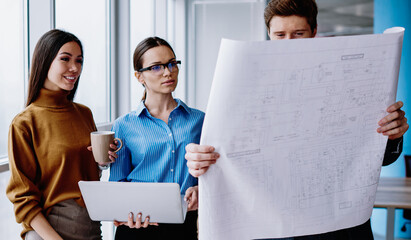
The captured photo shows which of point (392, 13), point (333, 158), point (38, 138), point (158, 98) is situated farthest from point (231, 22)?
point (333, 158)

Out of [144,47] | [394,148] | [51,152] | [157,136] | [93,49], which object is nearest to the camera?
[394,148]

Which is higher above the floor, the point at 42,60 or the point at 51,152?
the point at 42,60

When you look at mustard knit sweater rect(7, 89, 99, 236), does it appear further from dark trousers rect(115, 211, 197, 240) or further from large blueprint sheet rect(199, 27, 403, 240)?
large blueprint sheet rect(199, 27, 403, 240)

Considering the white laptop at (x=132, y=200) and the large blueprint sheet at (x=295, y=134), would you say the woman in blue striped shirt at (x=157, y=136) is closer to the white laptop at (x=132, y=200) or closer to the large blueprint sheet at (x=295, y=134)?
the white laptop at (x=132, y=200)

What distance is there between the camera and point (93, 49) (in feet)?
9.12

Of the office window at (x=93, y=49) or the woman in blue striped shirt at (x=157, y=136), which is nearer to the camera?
the woman in blue striped shirt at (x=157, y=136)

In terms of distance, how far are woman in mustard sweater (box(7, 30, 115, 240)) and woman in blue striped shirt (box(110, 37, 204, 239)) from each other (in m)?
0.17

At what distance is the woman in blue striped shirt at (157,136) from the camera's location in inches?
64.1

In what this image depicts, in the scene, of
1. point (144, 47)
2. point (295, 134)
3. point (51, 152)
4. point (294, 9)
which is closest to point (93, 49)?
point (144, 47)

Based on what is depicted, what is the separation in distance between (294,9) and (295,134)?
1.51 feet

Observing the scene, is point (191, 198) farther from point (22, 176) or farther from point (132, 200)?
point (22, 176)

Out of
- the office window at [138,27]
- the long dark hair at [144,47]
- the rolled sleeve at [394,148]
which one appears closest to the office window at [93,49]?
the office window at [138,27]

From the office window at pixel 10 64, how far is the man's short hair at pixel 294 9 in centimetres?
133

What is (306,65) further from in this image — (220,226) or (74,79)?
(74,79)
